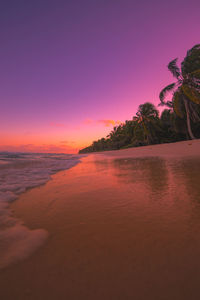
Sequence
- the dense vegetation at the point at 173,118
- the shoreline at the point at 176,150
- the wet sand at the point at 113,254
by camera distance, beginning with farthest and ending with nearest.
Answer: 1. the dense vegetation at the point at 173,118
2. the shoreline at the point at 176,150
3. the wet sand at the point at 113,254

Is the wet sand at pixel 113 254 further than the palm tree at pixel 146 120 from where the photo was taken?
No

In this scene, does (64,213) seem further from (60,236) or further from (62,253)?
(62,253)

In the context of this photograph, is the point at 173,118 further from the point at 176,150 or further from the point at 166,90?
the point at 176,150

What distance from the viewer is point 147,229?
1.13 meters

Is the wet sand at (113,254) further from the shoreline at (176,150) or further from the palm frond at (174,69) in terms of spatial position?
the palm frond at (174,69)

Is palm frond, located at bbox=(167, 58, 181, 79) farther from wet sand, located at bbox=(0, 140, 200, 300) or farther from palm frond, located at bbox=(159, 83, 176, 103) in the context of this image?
wet sand, located at bbox=(0, 140, 200, 300)

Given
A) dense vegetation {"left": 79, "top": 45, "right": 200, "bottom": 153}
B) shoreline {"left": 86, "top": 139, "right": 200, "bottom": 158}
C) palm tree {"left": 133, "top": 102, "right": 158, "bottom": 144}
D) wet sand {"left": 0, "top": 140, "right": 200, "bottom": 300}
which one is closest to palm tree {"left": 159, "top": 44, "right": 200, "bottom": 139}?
dense vegetation {"left": 79, "top": 45, "right": 200, "bottom": 153}

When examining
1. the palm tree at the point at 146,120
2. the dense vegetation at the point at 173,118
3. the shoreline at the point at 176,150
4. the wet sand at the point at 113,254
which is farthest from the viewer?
the palm tree at the point at 146,120

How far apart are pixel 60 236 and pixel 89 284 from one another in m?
0.50

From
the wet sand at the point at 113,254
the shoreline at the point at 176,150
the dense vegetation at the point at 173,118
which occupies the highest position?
the dense vegetation at the point at 173,118

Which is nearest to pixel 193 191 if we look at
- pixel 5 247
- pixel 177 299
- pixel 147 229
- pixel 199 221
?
pixel 199 221

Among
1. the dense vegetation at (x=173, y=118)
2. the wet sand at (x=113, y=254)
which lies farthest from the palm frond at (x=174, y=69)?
the wet sand at (x=113, y=254)

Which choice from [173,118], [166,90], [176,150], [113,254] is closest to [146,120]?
[173,118]

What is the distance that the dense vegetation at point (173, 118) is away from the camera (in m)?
15.9
